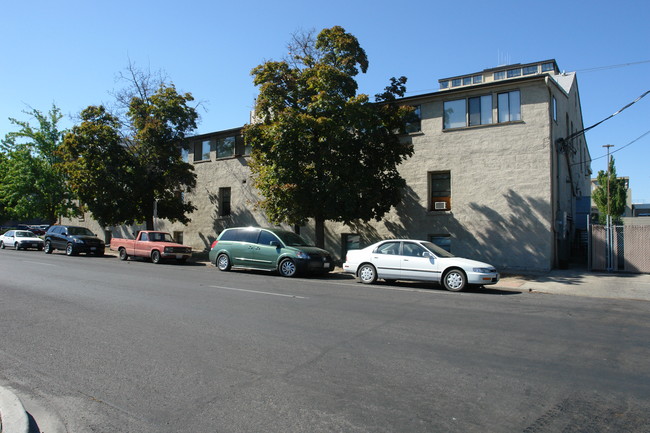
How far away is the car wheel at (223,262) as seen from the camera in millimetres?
17344

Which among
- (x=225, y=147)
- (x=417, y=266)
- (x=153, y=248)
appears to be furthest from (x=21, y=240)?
(x=417, y=266)

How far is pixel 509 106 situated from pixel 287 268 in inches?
439

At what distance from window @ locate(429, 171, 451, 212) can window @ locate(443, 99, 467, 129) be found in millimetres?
2079

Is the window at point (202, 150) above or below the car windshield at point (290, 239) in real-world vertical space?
above

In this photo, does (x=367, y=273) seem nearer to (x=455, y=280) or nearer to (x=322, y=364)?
(x=455, y=280)

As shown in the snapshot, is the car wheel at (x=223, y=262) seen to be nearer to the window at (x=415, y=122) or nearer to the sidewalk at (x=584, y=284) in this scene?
the sidewalk at (x=584, y=284)

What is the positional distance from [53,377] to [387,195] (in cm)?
1479

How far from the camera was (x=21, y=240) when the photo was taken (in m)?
29.8

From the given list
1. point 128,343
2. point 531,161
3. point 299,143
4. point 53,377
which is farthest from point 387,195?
point 53,377

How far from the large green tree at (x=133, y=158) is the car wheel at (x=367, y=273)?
14.0m

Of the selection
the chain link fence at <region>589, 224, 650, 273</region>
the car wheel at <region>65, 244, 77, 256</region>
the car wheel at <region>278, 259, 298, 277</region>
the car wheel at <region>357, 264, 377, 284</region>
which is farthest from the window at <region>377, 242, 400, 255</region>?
the car wheel at <region>65, 244, 77, 256</region>

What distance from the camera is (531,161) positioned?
697 inches

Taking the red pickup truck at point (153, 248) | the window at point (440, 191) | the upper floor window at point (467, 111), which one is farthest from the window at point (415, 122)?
the red pickup truck at point (153, 248)

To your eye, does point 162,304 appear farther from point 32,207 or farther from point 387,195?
point 32,207
